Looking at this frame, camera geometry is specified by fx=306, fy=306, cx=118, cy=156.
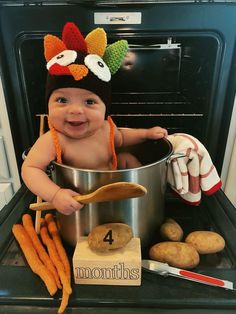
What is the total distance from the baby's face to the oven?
0.62 feet

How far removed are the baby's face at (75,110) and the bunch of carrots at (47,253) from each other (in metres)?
0.21

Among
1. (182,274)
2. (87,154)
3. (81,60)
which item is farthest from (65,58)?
(182,274)

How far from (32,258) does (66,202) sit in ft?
0.41

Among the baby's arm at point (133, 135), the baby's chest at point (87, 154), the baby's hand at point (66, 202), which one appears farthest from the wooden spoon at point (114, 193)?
the baby's arm at point (133, 135)

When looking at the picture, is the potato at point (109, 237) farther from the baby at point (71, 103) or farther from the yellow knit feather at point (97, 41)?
the yellow knit feather at point (97, 41)

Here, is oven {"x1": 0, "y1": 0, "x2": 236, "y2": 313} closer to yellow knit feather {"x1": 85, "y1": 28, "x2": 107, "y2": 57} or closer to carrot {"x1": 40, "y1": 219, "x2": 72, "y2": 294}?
carrot {"x1": 40, "y1": 219, "x2": 72, "y2": 294}

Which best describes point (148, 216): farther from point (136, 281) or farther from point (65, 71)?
point (65, 71)

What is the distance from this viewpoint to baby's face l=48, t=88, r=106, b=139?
21.5 inches

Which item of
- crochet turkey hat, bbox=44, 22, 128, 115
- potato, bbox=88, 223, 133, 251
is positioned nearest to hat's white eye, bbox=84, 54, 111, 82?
crochet turkey hat, bbox=44, 22, 128, 115

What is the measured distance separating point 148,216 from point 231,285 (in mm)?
179

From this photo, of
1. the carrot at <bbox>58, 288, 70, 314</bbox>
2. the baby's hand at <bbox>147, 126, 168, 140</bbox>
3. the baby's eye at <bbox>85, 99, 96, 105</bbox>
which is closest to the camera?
the carrot at <bbox>58, 288, 70, 314</bbox>

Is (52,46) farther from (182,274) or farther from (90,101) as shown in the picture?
(182,274)

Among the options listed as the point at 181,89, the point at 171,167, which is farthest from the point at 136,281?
the point at 181,89

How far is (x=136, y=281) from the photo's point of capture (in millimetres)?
491
